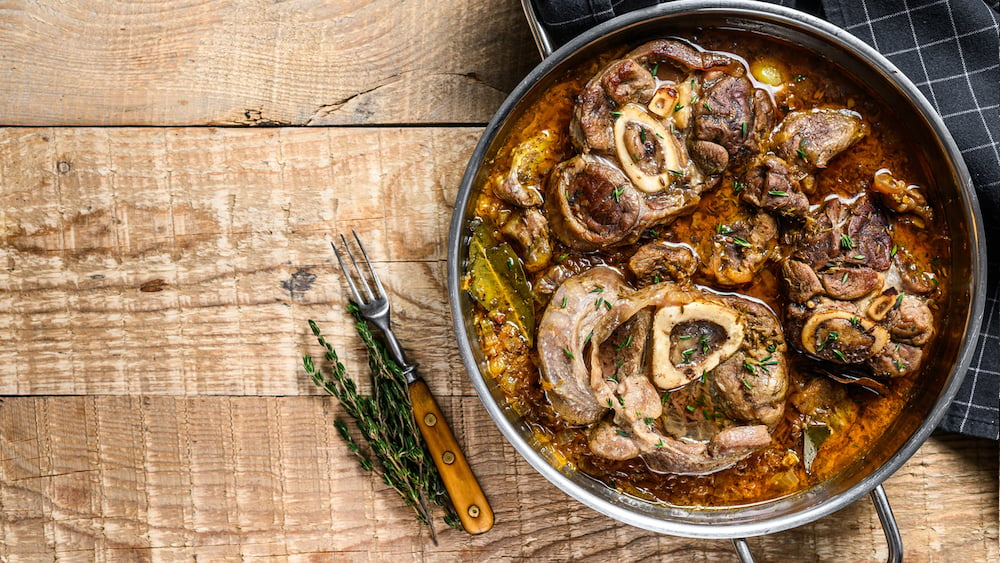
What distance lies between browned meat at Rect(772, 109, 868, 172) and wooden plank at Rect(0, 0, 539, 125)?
87 cm

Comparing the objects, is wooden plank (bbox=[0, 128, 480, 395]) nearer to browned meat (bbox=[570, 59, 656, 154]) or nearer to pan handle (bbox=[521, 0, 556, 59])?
pan handle (bbox=[521, 0, 556, 59])

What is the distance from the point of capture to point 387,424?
8.07ft

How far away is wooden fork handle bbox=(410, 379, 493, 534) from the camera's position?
2449 mm

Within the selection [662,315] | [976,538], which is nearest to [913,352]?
[662,315]

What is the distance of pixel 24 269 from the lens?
2.57m

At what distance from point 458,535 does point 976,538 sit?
1.79m

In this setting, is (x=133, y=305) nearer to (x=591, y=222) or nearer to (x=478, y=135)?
(x=478, y=135)

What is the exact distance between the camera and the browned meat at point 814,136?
1993mm

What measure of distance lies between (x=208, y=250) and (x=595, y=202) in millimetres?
1396

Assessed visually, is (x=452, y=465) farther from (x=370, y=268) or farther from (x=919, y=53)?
(x=919, y=53)

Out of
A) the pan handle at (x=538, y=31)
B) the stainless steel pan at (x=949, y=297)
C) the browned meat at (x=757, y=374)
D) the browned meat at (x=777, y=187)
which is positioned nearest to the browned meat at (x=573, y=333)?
the stainless steel pan at (x=949, y=297)

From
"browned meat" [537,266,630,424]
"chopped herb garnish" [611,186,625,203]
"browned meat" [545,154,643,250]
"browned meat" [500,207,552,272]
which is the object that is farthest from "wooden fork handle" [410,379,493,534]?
"chopped herb garnish" [611,186,625,203]

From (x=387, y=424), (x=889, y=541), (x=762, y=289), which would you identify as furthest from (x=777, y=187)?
(x=387, y=424)

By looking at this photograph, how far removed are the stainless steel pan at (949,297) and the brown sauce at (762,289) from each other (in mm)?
33
